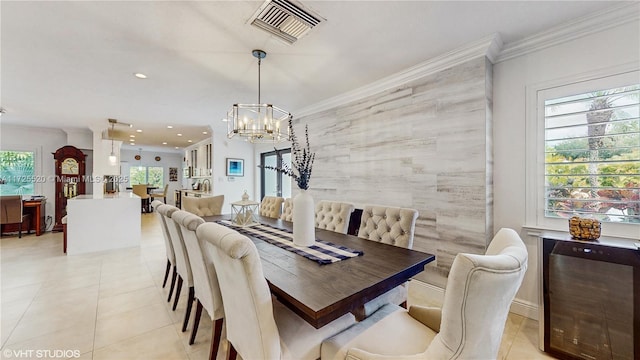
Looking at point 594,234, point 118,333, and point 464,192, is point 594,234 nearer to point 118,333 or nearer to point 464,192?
point 464,192

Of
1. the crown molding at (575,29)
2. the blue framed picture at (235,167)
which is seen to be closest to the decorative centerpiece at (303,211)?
the crown molding at (575,29)

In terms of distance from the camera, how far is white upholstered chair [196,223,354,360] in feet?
3.55

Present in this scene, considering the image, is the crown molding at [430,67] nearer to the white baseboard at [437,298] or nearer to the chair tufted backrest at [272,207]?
the chair tufted backrest at [272,207]

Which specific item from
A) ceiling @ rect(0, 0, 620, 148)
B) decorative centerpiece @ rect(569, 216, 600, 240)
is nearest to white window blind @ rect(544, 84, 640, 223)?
decorative centerpiece @ rect(569, 216, 600, 240)

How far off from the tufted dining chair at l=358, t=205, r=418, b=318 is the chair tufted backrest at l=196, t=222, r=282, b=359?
3.39ft

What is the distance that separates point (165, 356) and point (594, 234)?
3.17 metres

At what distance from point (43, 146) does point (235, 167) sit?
4.48m

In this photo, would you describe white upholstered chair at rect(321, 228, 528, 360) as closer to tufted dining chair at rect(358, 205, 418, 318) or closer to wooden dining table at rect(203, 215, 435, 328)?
wooden dining table at rect(203, 215, 435, 328)

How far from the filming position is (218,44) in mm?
2359

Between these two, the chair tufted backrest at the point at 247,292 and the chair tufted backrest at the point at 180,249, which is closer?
the chair tufted backrest at the point at 247,292

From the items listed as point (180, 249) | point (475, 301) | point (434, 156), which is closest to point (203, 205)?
point (180, 249)

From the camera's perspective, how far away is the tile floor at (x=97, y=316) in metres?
1.86

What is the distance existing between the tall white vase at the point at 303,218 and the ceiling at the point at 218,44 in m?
1.32

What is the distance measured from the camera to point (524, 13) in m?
1.98
